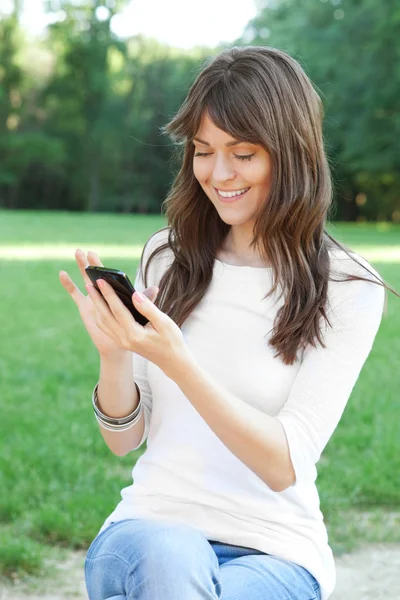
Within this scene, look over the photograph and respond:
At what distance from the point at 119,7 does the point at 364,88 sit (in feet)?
52.4

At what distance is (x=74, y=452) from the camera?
4965 millimetres

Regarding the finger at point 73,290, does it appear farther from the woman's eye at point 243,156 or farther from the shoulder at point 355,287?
the shoulder at point 355,287

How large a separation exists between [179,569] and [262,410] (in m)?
0.50

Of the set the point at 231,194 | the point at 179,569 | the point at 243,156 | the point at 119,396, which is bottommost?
the point at 179,569

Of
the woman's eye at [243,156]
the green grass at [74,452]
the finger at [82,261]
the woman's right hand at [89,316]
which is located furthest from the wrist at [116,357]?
the green grass at [74,452]

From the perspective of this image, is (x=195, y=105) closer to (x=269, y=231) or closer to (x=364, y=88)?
(x=269, y=231)

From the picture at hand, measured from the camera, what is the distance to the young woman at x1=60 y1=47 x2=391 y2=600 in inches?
80.3

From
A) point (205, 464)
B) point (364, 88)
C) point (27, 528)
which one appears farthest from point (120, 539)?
point (364, 88)

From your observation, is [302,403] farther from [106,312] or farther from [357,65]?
[357,65]

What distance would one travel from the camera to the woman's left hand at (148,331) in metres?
1.91

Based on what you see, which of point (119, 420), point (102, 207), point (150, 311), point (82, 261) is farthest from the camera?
point (102, 207)

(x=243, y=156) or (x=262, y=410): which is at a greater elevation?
(x=243, y=156)

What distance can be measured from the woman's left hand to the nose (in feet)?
1.66

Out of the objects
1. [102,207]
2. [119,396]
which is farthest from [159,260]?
[102,207]
